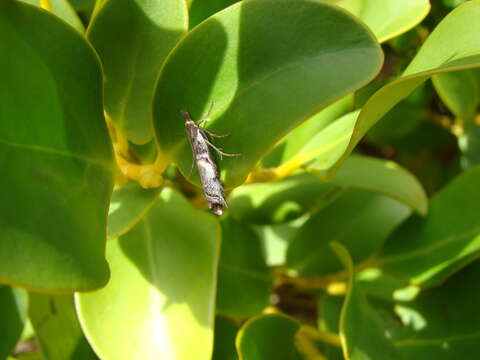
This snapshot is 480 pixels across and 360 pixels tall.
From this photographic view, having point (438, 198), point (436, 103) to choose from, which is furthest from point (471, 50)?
point (436, 103)

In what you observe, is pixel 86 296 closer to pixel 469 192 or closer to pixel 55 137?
pixel 55 137

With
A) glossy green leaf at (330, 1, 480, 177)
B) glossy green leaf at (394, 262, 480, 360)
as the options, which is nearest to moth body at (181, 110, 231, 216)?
glossy green leaf at (330, 1, 480, 177)

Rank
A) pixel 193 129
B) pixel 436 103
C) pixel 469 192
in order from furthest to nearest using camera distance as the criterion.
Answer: pixel 436 103 → pixel 469 192 → pixel 193 129

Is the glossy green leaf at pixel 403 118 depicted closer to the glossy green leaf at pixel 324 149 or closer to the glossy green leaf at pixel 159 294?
the glossy green leaf at pixel 324 149

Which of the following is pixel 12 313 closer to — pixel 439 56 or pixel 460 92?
pixel 439 56

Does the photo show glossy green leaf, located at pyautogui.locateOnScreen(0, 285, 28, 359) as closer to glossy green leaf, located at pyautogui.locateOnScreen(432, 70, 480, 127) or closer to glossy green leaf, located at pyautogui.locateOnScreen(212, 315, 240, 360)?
glossy green leaf, located at pyautogui.locateOnScreen(212, 315, 240, 360)
